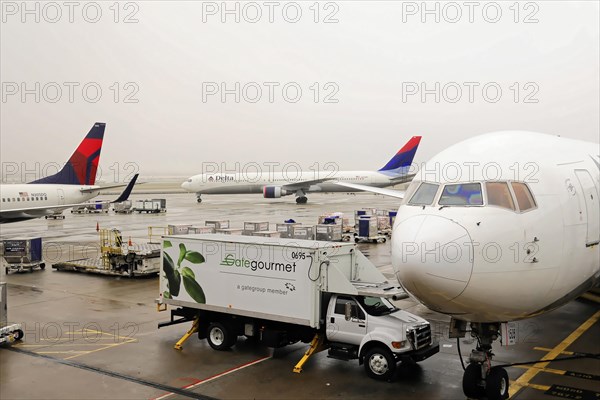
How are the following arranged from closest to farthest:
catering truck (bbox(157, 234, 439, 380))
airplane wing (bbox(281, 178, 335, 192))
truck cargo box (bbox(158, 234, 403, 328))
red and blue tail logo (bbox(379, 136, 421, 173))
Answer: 1. catering truck (bbox(157, 234, 439, 380))
2. truck cargo box (bbox(158, 234, 403, 328))
3. airplane wing (bbox(281, 178, 335, 192))
4. red and blue tail logo (bbox(379, 136, 421, 173))

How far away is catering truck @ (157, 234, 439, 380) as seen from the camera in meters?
12.4

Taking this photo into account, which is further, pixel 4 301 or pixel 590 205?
pixel 4 301

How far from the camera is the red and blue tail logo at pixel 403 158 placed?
7300 cm

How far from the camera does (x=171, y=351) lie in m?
14.2

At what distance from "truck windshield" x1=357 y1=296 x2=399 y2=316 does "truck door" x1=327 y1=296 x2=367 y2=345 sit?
0.21 meters

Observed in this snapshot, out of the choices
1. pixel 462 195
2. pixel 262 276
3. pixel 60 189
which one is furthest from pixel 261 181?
pixel 462 195

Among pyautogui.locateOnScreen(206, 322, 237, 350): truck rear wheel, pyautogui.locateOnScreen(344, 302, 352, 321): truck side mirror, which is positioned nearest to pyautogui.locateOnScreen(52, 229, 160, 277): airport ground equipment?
A: pyautogui.locateOnScreen(206, 322, 237, 350): truck rear wheel

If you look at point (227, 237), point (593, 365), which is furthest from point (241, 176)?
point (593, 365)

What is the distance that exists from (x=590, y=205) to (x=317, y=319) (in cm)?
616

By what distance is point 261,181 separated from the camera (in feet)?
232

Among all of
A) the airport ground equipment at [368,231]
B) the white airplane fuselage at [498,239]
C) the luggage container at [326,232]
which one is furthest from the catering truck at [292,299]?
the airport ground equipment at [368,231]

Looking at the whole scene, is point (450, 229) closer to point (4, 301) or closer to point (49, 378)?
point (49, 378)

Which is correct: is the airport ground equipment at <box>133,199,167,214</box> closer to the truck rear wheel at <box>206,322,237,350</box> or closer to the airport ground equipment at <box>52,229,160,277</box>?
the airport ground equipment at <box>52,229,160,277</box>

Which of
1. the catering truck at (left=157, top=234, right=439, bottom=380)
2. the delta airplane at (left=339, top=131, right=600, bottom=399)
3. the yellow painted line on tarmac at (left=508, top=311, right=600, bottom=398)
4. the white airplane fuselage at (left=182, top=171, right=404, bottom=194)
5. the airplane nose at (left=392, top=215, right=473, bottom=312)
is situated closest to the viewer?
the airplane nose at (left=392, top=215, right=473, bottom=312)
